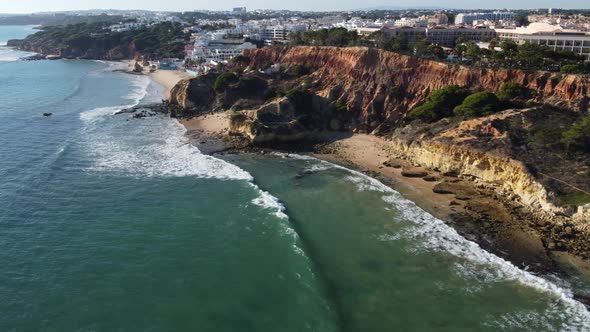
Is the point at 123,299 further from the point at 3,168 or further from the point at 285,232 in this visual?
the point at 3,168

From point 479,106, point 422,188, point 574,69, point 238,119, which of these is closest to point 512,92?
point 479,106

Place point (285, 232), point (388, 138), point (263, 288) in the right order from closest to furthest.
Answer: point (263, 288), point (285, 232), point (388, 138)

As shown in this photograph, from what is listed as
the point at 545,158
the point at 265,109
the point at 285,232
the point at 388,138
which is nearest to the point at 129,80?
the point at 265,109

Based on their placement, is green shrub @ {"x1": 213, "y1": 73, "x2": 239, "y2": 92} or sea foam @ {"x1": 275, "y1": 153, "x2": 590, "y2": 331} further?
green shrub @ {"x1": 213, "y1": 73, "x2": 239, "y2": 92}

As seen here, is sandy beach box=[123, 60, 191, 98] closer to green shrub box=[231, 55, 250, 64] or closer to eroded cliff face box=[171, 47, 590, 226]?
green shrub box=[231, 55, 250, 64]

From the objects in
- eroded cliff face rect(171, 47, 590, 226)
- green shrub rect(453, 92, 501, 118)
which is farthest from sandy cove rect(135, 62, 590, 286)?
green shrub rect(453, 92, 501, 118)

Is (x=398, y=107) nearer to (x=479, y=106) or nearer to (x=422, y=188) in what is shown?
(x=479, y=106)
